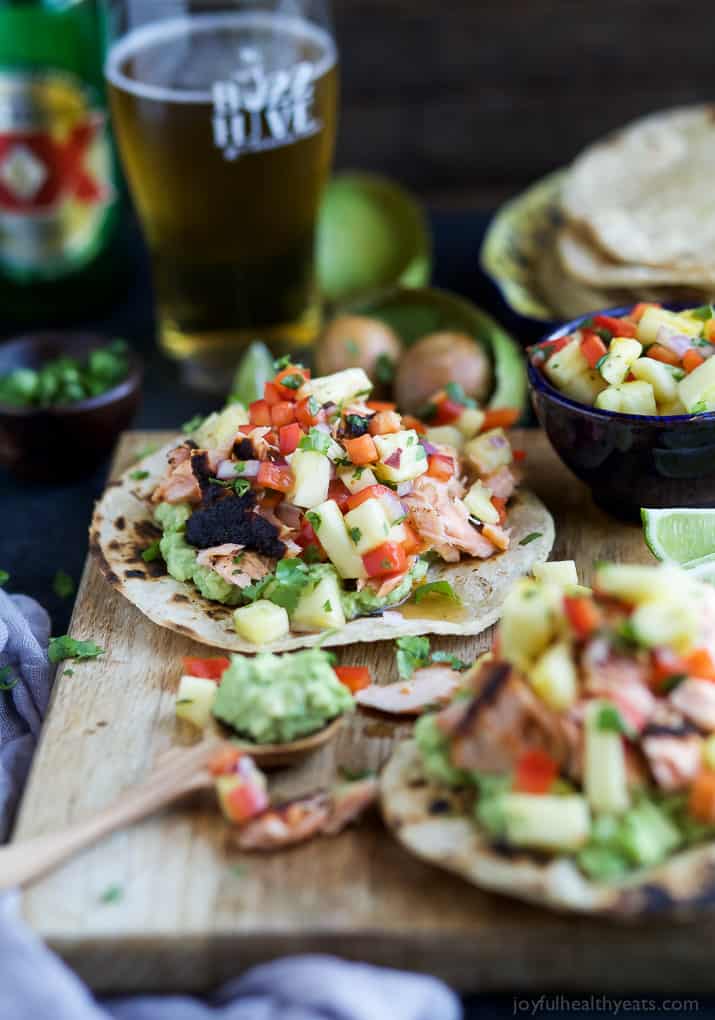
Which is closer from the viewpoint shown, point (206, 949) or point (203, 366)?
point (206, 949)

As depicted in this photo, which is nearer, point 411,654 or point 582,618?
point 582,618

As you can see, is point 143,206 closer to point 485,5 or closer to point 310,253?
point 310,253

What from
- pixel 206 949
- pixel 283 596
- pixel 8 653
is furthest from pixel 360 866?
pixel 8 653

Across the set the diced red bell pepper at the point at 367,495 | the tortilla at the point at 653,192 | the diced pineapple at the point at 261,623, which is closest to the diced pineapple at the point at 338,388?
the diced red bell pepper at the point at 367,495

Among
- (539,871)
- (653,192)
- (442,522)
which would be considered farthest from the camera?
(653,192)

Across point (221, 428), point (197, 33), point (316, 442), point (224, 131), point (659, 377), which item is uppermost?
point (197, 33)

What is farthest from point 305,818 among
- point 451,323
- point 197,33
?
point 197,33

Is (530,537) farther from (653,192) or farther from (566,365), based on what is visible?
(653,192)
